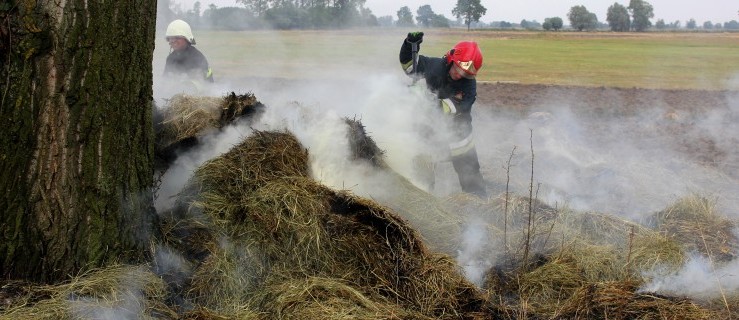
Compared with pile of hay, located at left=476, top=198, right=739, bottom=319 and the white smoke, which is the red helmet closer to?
pile of hay, located at left=476, top=198, right=739, bottom=319

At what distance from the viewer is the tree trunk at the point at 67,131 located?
2.47 m

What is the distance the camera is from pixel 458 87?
598cm

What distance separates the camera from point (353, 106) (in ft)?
19.8

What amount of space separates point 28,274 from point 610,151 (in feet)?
24.6

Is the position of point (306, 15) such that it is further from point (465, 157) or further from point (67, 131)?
point (67, 131)

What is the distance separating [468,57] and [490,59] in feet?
47.0

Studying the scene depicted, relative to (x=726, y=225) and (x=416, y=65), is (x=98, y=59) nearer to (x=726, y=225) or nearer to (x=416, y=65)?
(x=416, y=65)

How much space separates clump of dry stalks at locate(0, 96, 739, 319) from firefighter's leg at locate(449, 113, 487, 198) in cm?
204

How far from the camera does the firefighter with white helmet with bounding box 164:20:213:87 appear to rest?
22.2ft

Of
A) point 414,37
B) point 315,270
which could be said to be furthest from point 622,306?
point 414,37

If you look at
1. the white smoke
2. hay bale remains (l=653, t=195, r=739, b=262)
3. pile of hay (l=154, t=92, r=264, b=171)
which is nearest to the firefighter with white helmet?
pile of hay (l=154, t=92, r=264, b=171)

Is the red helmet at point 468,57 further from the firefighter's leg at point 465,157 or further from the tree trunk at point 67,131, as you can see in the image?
the tree trunk at point 67,131

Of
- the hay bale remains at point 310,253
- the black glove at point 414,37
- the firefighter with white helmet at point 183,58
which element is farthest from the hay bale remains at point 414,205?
the firefighter with white helmet at point 183,58

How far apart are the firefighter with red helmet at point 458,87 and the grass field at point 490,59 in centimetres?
421
